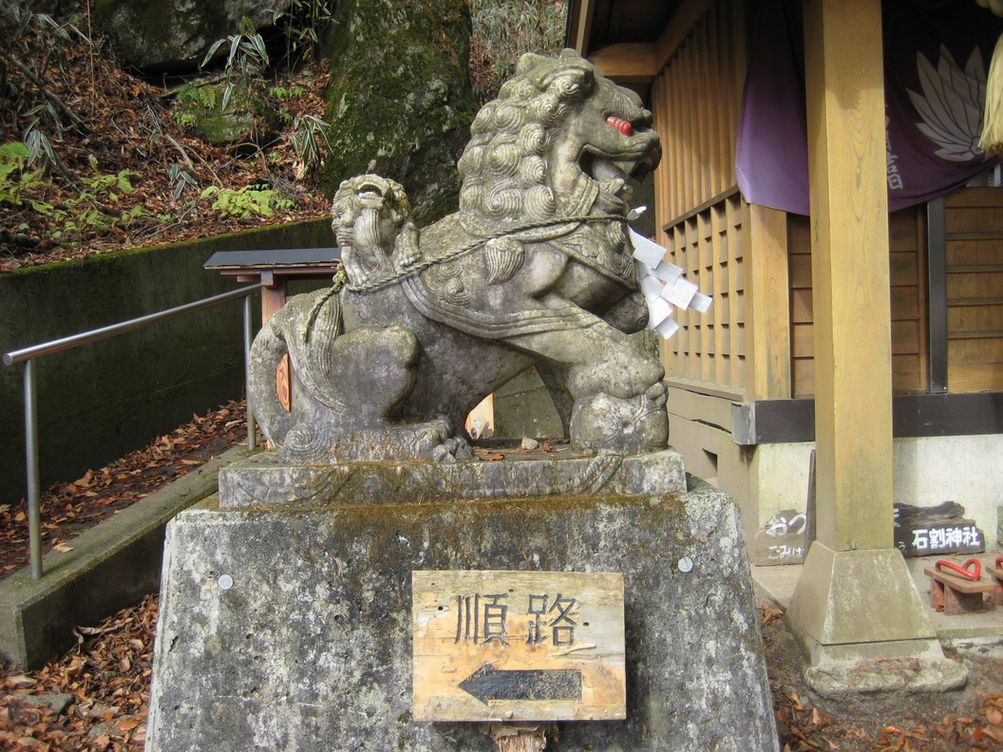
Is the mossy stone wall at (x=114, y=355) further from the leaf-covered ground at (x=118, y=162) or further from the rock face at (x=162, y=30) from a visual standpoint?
the rock face at (x=162, y=30)

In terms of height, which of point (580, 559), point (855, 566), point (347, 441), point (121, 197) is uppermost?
point (121, 197)

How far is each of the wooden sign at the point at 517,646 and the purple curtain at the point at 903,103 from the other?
10.5ft

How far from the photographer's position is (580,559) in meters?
2.04

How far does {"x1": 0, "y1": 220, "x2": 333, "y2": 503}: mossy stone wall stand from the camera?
4.61 meters

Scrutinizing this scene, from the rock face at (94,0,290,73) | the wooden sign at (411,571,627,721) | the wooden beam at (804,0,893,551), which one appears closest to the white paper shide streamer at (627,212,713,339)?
the wooden sign at (411,571,627,721)

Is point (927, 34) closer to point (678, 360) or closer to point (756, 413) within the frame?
point (756, 413)

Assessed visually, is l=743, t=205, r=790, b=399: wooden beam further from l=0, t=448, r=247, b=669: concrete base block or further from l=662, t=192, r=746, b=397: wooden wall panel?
l=0, t=448, r=247, b=669: concrete base block

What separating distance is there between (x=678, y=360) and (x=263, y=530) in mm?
4978

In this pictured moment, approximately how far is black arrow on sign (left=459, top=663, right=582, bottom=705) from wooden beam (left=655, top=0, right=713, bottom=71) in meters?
4.68

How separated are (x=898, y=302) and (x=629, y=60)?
304 cm

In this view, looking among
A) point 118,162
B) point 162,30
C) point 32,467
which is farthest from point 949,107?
point 162,30

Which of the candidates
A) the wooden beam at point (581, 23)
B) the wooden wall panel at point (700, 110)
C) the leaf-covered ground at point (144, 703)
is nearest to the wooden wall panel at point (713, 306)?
the wooden wall panel at point (700, 110)

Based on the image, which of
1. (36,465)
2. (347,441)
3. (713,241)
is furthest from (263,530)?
(713,241)

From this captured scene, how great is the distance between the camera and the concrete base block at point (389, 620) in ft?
6.67
